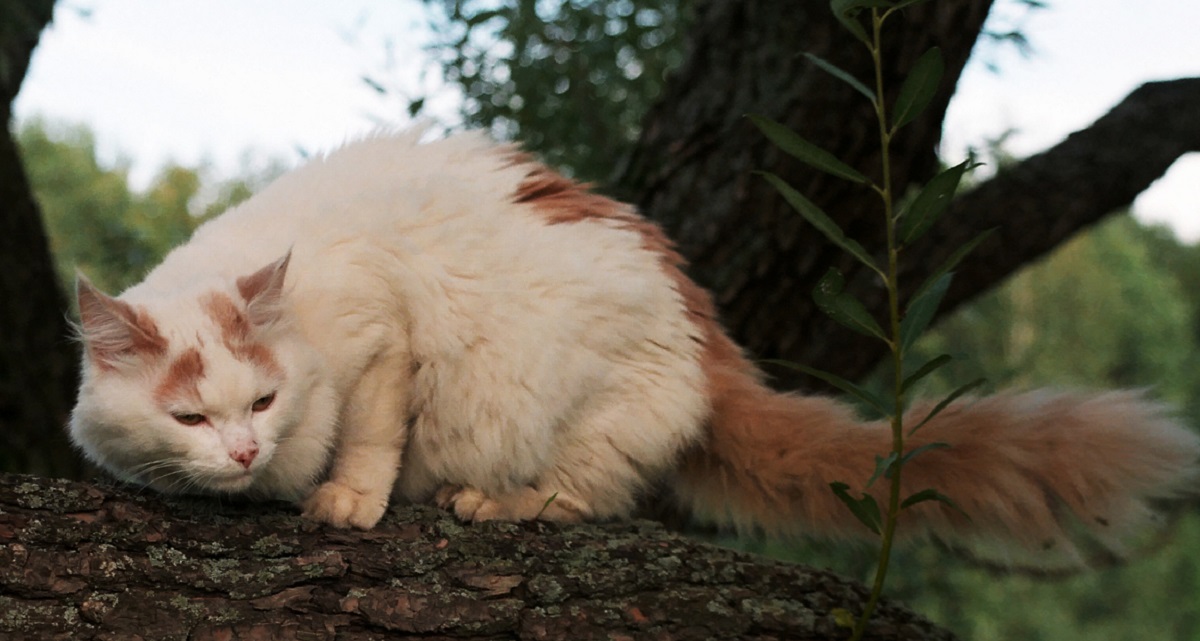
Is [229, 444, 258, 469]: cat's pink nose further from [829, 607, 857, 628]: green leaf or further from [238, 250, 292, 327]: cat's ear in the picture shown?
[829, 607, 857, 628]: green leaf

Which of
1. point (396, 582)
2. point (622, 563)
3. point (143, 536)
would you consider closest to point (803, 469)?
point (622, 563)

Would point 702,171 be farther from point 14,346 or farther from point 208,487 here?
point 14,346

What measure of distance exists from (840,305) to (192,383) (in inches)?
41.6

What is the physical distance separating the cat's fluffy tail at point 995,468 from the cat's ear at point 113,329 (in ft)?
3.76

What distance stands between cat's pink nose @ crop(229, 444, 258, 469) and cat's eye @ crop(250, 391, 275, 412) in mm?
88

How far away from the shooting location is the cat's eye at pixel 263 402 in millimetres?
1712

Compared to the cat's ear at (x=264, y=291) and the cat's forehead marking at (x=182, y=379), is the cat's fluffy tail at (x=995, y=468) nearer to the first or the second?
the cat's ear at (x=264, y=291)

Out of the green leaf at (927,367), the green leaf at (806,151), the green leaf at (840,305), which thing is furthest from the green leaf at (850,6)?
the green leaf at (927,367)

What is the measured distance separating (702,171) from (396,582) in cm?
151

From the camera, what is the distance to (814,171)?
2543 millimetres

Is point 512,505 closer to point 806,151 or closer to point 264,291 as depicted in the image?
point 264,291

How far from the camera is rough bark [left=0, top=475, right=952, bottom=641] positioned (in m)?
1.44

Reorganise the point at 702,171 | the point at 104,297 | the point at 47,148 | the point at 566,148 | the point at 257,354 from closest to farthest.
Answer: the point at 104,297 < the point at 257,354 < the point at 702,171 < the point at 566,148 < the point at 47,148

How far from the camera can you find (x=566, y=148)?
3.27m
